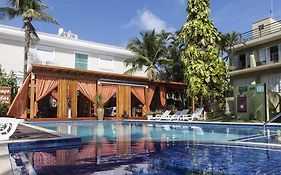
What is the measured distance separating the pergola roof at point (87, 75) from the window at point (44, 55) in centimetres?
649

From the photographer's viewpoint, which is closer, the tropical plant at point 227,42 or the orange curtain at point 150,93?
the orange curtain at point 150,93

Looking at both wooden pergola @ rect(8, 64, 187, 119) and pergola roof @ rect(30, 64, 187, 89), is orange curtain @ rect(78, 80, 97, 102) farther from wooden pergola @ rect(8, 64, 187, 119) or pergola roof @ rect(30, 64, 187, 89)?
pergola roof @ rect(30, 64, 187, 89)

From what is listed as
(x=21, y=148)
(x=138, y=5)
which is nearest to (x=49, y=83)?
(x=138, y=5)

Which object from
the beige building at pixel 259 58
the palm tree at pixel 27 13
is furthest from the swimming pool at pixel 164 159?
the beige building at pixel 259 58

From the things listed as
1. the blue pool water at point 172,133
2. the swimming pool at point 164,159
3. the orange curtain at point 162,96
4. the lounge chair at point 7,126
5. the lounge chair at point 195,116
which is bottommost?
the blue pool water at point 172,133

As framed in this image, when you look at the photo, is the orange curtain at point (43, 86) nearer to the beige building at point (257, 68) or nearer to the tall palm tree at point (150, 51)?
the tall palm tree at point (150, 51)

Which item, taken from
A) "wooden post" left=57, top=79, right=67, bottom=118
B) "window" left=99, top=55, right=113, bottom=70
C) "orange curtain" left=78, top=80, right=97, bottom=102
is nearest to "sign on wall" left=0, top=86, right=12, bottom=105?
"wooden post" left=57, top=79, right=67, bottom=118

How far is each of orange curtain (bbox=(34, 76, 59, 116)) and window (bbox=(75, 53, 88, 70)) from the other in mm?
8903

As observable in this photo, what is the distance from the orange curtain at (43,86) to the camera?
20.9m

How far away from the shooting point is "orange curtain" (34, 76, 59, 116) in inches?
823

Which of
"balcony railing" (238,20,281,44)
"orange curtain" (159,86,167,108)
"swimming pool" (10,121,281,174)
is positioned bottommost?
"swimming pool" (10,121,281,174)

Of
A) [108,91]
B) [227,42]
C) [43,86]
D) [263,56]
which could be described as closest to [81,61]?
[108,91]

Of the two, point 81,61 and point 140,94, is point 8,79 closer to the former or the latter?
point 81,61

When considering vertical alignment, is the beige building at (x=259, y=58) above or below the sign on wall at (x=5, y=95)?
above
